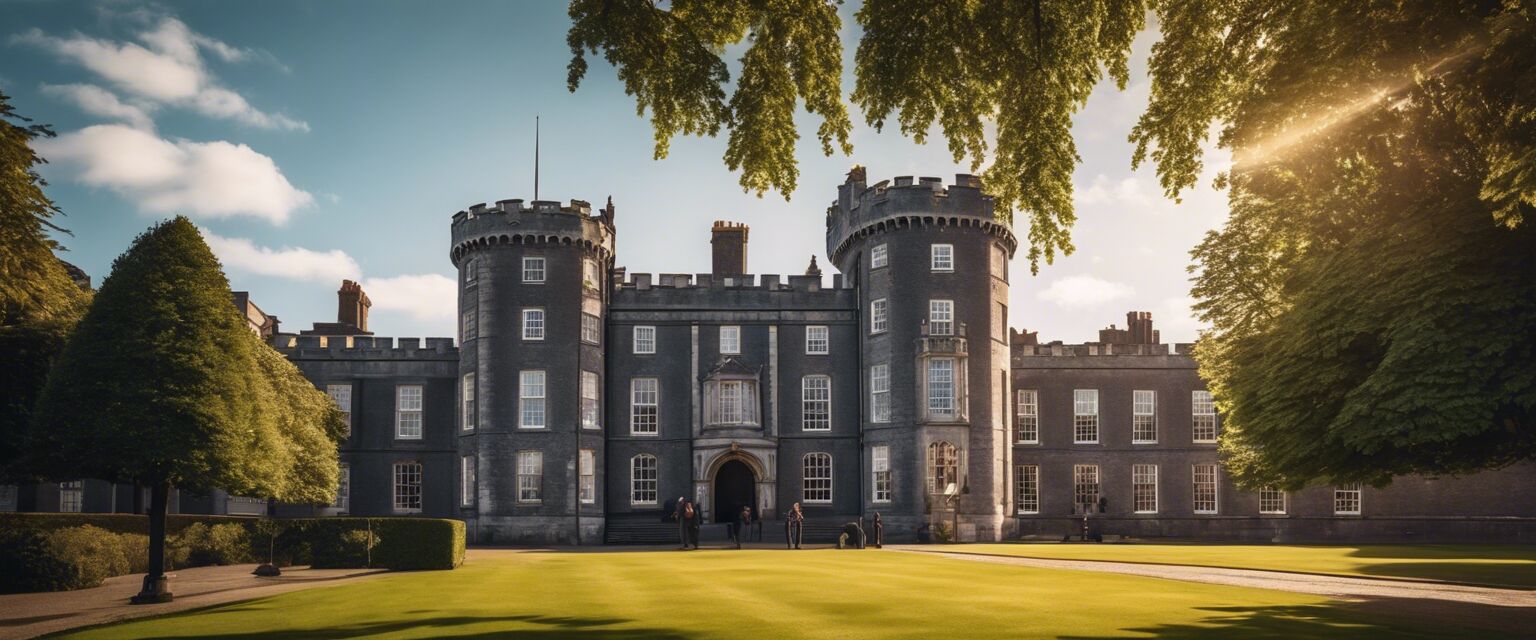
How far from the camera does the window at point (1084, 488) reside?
52281mm

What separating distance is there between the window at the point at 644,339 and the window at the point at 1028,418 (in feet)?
51.9

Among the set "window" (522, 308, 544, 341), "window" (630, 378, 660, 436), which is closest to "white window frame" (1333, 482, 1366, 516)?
"window" (630, 378, 660, 436)

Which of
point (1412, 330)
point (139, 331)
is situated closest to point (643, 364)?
point (139, 331)

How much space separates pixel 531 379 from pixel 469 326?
3631 mm

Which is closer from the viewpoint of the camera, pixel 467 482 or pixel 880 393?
pixel 880 393

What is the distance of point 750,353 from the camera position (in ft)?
165

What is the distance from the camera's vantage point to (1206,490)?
172ft

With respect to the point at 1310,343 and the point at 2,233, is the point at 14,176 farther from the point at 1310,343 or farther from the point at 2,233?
the point at 1310,343

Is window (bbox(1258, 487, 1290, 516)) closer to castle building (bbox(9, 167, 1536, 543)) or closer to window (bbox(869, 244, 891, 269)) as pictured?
castle building (bbox(9, 167, 1536, 543))

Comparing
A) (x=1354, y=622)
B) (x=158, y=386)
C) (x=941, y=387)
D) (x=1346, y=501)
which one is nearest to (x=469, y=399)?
(x=941, y=387)

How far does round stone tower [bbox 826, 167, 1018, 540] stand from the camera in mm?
45875

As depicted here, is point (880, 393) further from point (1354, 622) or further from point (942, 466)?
point (1354, 622)

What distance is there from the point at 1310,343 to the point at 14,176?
24.0m

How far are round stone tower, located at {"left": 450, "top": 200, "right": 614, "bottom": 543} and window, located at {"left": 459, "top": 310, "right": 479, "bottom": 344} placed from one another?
0.30ft
